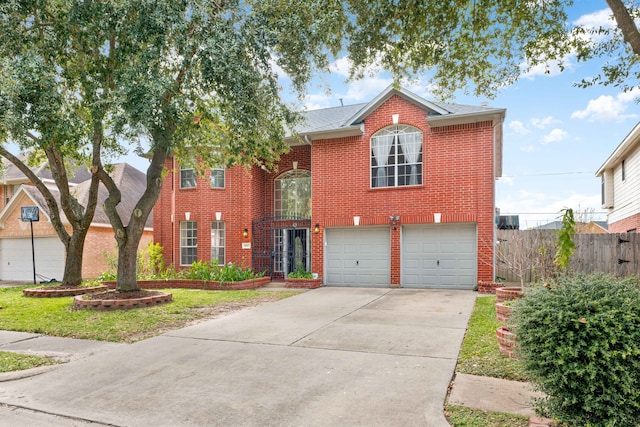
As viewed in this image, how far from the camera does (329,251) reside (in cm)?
1590

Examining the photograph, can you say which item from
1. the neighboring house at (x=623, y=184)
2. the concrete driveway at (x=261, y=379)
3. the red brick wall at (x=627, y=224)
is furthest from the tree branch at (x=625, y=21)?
the red brick wall at (x=627, y=224)

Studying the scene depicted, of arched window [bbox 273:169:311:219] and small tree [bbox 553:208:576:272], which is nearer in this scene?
small tree [bbox 553:208:576:272]

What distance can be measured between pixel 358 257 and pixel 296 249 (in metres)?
3.20

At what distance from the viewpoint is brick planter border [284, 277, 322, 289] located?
49.2ft

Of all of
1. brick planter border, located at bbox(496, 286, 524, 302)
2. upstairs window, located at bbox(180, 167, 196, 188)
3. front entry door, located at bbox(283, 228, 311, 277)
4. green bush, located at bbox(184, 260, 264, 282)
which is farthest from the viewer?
upstairs window, located at bbox(180, 167, 196, 188)

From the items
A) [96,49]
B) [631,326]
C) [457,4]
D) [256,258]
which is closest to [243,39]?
[96,49]

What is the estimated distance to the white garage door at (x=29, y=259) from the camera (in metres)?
20.9

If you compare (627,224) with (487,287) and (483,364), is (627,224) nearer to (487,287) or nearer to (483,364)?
(487,287)

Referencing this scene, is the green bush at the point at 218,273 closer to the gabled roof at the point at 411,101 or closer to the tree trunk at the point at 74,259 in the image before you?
the tree trunk at the point at 74,259

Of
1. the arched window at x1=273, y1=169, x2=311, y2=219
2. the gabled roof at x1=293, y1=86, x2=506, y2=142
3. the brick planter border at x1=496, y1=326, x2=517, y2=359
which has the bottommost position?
the brick planter border at x1=496, y1=326, x2=517, y2=359

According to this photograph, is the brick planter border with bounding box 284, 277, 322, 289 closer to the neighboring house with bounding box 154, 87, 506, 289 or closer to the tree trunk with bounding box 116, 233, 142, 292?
the neighboring house with bounding box 154, 87, 506, 289

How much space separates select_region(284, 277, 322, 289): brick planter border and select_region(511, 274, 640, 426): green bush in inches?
448

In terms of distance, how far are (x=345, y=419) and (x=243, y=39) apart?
8151mm

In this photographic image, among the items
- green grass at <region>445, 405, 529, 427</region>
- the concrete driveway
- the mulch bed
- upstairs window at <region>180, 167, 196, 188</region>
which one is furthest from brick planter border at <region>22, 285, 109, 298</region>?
green grass at <region>445, 405, 529, 427</region>
